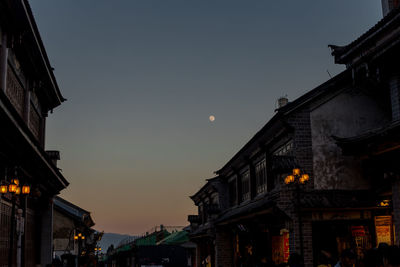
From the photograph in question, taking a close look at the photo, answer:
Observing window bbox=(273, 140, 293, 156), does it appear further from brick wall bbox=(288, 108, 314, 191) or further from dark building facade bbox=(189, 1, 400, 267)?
brick wall bbox=(288, 108, 314, 191)

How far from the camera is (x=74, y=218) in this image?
148 ft

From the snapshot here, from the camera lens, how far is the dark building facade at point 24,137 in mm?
13625

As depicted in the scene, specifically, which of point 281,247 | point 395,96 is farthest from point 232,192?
point 395,96

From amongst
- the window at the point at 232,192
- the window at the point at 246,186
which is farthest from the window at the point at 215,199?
the window at the point at 246,186

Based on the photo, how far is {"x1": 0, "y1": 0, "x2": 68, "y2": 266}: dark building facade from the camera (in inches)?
536

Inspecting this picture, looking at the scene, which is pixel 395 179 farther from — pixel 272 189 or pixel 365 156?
pixel 272 189

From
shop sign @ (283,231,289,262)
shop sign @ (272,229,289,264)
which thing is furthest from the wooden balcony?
shop sign @ (283,231,289,262)

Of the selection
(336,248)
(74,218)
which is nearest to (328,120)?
(336,248)

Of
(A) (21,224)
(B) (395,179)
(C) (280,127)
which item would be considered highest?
(C) (280,127)

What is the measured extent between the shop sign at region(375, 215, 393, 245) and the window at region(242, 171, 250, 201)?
10878 millimetres

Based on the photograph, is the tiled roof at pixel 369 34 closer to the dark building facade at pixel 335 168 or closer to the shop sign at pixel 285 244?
the dark building facade at pixel 335 168

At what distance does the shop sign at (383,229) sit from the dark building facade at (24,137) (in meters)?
12.6

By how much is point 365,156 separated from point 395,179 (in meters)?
3.57

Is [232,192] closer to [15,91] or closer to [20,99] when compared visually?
[20,99]
